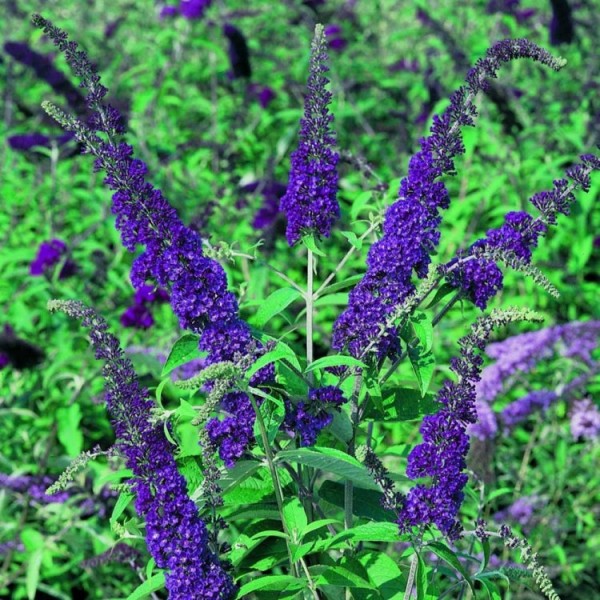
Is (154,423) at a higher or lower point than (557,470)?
higher

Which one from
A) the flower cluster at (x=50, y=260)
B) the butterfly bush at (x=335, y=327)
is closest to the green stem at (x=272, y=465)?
the butterfly bush at (x=335, y=327)

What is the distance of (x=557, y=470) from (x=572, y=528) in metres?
0.27

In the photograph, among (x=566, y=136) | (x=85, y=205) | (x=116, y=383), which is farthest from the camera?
(x=85, y=205)

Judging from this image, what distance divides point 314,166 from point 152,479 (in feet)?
2.50

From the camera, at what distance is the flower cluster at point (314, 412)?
199 cm

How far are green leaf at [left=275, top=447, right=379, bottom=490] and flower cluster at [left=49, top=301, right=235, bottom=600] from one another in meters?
0.22

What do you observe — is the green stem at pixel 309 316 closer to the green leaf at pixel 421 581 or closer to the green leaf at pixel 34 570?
the green leaf at pixel 421 581

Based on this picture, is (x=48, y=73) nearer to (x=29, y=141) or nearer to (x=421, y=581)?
(x=29, y=141)

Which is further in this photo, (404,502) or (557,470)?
(557,470)

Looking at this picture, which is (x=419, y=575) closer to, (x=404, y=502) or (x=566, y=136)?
(x=404, y=502)

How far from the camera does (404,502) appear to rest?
1942mm

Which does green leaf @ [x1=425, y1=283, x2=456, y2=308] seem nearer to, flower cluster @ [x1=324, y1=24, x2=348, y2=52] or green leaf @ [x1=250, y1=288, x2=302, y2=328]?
green leaf @ [x1=250, y1=288, x2=302, y2=328]

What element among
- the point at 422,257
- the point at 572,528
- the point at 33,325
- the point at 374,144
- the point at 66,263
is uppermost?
the point at 374,144

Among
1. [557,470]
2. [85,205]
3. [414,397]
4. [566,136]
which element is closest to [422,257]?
[414,397]
